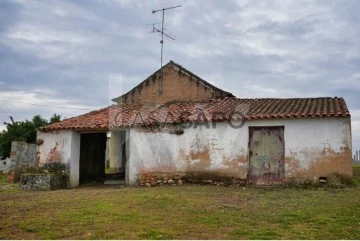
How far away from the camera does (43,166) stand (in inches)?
663

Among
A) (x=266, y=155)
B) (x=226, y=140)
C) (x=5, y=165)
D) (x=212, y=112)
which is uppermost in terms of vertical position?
(x=212, y=112)

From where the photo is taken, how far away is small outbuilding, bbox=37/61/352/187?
46.5 ft

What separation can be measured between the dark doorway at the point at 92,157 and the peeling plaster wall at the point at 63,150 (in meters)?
1.79

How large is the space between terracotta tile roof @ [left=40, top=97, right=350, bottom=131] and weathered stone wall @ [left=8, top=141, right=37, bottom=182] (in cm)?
453

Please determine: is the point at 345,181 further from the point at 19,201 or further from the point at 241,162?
the point at 19,201

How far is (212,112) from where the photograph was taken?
1633 cm

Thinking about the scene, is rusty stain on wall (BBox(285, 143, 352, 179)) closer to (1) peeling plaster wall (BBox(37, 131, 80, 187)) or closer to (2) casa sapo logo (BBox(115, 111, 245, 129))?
(2) casa sapo logo (BBox(115, 111, 245, 129))

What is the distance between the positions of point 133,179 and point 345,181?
324 inches

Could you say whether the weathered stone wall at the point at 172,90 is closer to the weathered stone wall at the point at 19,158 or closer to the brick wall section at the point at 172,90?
the brick wall section at the point at 172,90

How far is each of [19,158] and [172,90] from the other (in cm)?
912

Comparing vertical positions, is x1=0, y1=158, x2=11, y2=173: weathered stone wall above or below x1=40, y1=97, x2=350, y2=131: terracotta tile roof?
below

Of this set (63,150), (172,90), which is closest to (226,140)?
(172,90)

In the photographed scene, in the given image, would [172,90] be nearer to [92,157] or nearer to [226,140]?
[92,157]

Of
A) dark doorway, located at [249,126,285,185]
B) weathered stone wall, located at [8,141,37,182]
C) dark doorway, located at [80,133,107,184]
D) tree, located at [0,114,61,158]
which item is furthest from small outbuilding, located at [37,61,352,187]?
tree, located at [0,114,61,158]
